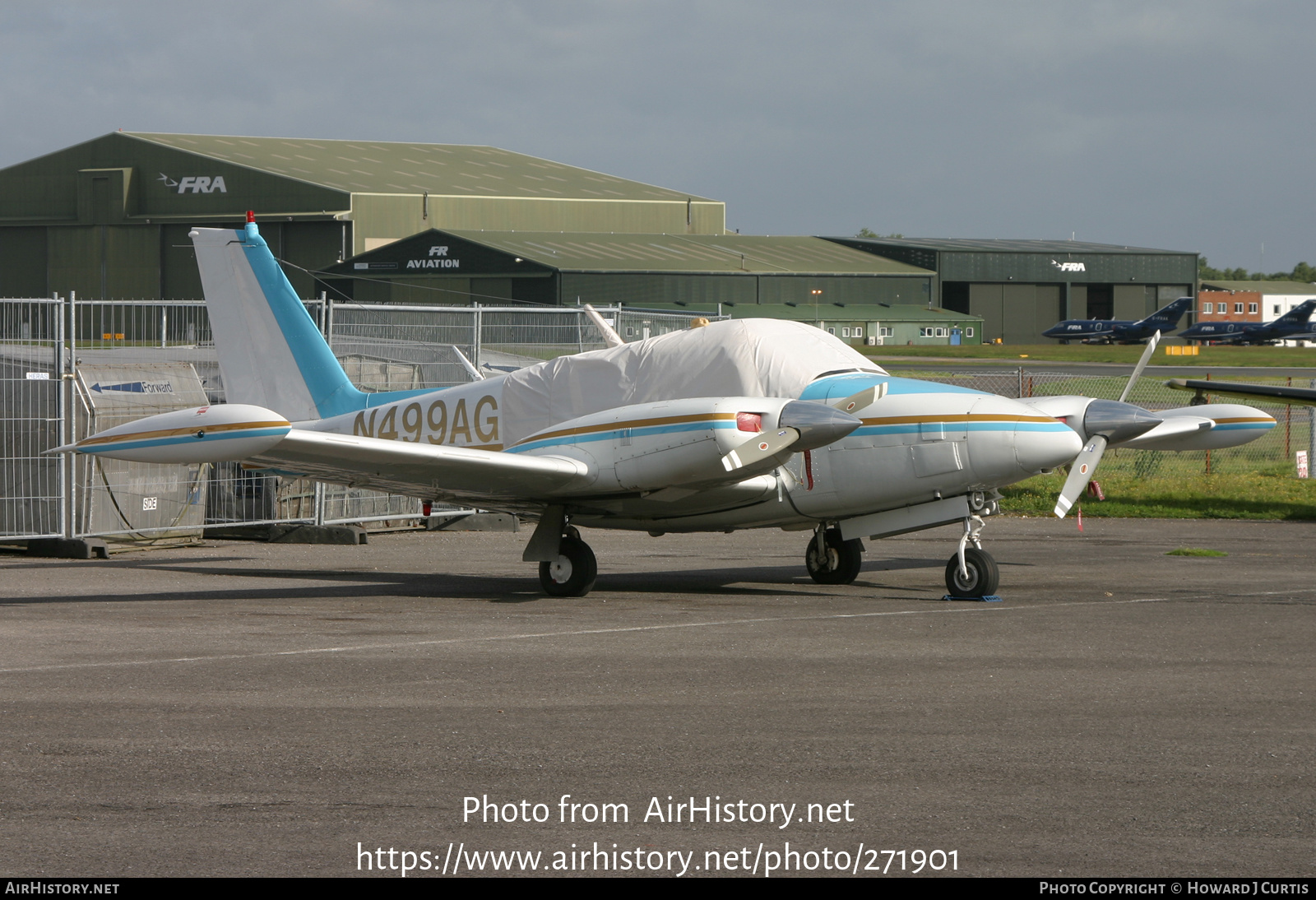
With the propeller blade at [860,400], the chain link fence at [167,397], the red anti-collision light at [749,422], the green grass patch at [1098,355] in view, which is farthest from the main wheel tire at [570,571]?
the green grass patch at [1098,355]

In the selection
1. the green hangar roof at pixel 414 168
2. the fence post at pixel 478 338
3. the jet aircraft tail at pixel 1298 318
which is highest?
the green hangar roof at pixel 414 168

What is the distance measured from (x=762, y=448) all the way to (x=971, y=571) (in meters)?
2.28

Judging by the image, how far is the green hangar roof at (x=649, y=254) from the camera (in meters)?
76.1

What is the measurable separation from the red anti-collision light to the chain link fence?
15.6ft

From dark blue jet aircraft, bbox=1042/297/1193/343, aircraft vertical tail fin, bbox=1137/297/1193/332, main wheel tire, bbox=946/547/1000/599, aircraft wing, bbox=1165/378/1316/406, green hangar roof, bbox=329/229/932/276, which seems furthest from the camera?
dark blue jet aircraft, bbox=1042/297/1193/343

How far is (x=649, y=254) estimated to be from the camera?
8144 centimetres

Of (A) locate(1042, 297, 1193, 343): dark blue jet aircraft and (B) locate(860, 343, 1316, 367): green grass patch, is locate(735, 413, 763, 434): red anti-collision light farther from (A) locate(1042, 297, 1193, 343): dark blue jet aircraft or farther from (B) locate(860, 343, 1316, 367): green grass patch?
(A) locate(1042, 297, 1193, 343): dark blue jet aircraft

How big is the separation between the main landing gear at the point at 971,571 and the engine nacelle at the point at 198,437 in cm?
572

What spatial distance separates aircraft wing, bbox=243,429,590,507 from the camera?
11336 millimetres

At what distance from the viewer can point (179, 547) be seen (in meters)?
17.1

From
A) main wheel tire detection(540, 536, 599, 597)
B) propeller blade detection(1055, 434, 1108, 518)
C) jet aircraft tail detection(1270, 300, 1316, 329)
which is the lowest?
main wheel tire detection(540, 536, 599, 597)

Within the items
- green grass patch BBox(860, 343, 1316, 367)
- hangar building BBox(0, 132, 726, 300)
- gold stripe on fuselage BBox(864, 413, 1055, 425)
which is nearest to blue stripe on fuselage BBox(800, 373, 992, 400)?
gold stripe on fuselage BBox(864, 413, 1055, 425)

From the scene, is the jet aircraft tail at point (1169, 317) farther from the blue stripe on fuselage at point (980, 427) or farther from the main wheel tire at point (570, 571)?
the main wheel tire at point (570, 571)
